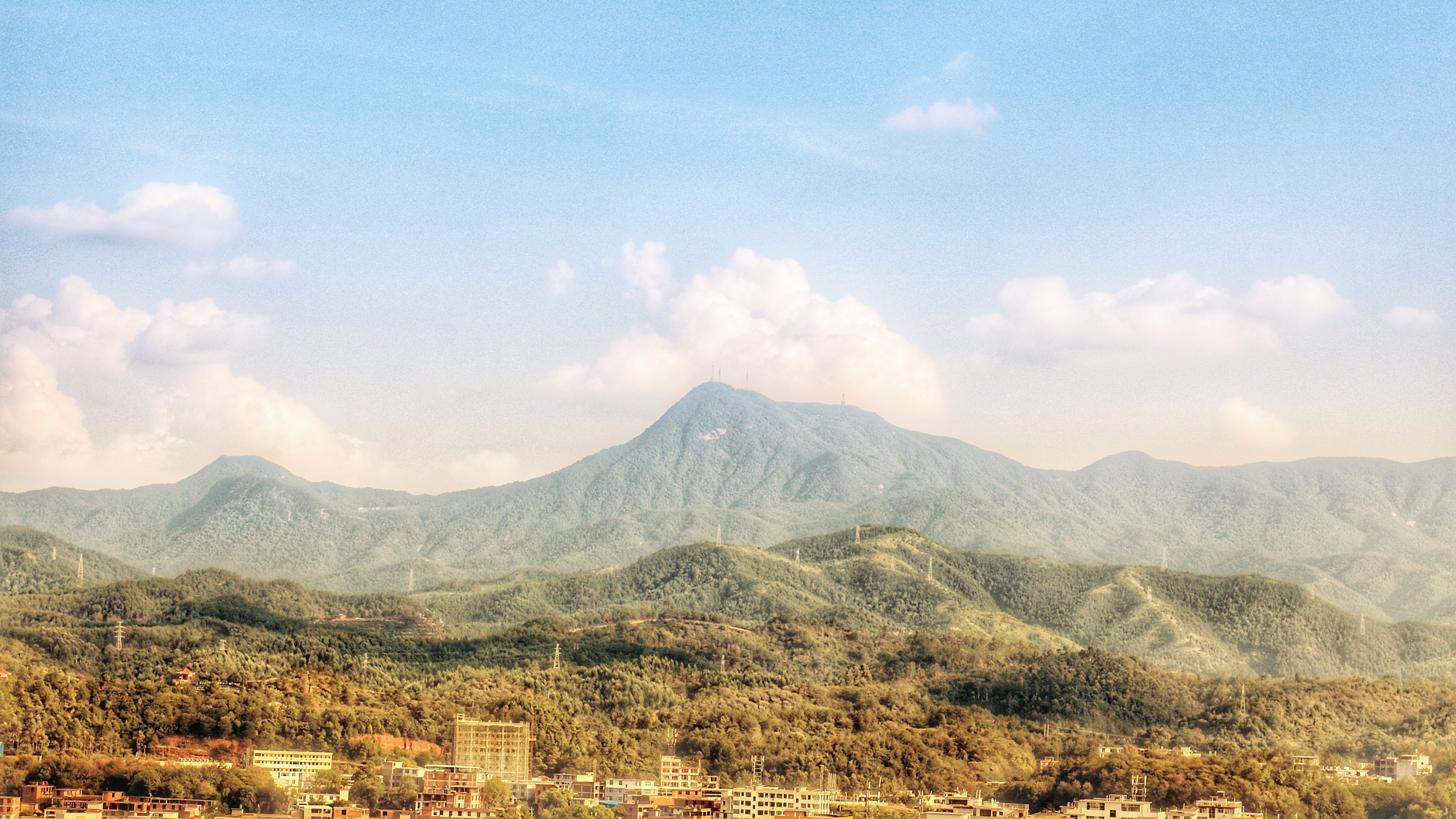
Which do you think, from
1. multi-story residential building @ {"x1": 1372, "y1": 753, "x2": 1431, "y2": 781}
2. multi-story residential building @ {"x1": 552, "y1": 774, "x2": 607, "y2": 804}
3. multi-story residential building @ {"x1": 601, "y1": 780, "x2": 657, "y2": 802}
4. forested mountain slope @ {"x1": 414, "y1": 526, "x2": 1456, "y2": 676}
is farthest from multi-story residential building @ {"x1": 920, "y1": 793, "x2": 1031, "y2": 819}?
forested mountain slope @ {"x1": 414, "y1": 526, "x2": 1456, "y2": 676}

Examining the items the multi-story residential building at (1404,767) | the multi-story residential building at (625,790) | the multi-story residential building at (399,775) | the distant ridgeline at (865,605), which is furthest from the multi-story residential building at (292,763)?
the multi-story residential building at (1404,767)

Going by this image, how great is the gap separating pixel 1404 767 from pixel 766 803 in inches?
677

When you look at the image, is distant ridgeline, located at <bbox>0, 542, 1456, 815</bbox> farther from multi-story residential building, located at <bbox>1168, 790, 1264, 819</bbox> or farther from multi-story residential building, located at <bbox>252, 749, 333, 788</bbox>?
multi-story residential building, located at <bbox>252, 749, 333, 788</bbox>

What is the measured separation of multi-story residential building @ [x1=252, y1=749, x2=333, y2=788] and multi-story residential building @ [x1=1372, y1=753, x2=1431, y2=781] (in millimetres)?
23896

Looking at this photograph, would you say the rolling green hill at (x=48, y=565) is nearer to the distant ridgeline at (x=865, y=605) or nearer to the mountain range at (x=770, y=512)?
the distant ridgeline at (x=865, y=605)

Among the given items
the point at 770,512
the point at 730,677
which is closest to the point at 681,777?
the point at 730,677

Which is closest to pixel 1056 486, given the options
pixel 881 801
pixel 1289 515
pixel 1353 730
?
pixel 1289 515

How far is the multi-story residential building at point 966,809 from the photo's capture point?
29391 mm

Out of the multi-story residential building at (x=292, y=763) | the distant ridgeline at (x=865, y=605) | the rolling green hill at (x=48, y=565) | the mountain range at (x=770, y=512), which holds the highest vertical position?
the mountain range at (x=770, y=512)

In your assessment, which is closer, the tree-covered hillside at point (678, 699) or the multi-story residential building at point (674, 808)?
the multi-story residential building at point (674, 808)

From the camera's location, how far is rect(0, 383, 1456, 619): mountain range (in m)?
94.5

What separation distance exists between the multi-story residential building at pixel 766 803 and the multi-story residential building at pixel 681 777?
55.5 inches

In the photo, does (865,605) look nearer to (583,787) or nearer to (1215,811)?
(583,787)

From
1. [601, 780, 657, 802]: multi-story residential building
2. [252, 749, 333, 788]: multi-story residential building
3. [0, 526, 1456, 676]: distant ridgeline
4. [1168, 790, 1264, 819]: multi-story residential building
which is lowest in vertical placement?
[1168, 790, 1264, 819]: multi-story residential building
